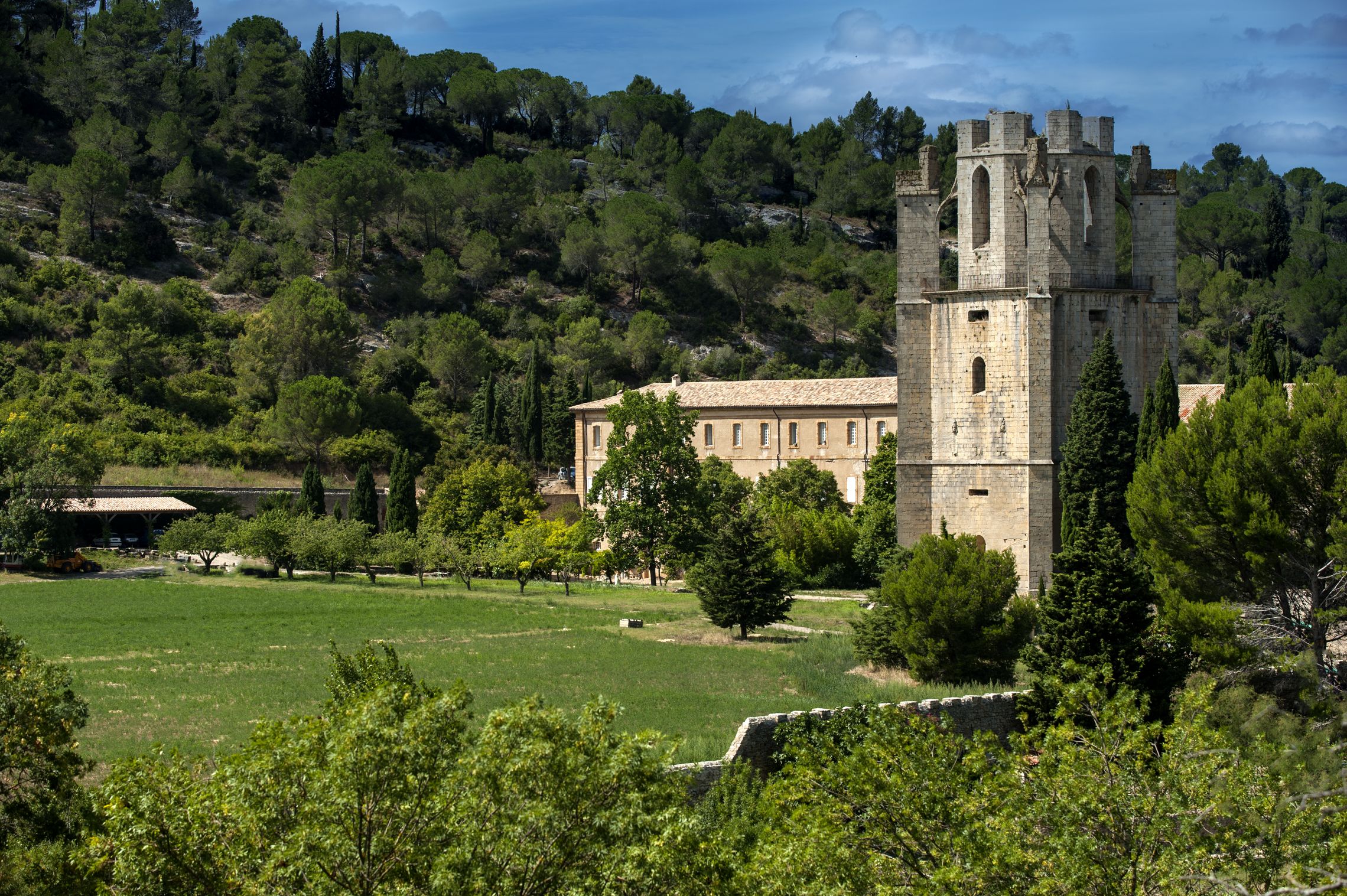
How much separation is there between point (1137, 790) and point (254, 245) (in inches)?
3052

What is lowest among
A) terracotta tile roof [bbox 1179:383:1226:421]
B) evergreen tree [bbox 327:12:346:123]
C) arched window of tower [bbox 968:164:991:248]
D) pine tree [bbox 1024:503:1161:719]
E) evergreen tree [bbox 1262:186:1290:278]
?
pine tree [bbox 1024:503:1161:719]

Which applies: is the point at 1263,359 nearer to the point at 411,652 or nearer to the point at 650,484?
the point at 650,484

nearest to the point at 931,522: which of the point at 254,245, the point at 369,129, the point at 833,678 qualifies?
the point at 833,678

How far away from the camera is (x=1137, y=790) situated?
457 inches

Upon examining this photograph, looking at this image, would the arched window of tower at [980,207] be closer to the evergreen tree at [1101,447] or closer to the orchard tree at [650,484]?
the evergreen tree at [1101,447]

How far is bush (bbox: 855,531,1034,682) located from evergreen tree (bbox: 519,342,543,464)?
135 ft

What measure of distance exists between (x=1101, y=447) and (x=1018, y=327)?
358 cm

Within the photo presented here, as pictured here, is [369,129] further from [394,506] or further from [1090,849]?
[1090,849]

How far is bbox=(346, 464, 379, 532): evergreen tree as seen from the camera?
5262cm

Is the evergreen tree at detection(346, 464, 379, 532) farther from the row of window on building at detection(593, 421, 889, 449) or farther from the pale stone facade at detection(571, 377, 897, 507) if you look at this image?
the row of window on building at detection(593, 421, 889, 449)

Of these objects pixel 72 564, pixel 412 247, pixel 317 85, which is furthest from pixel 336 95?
pixel 72 564

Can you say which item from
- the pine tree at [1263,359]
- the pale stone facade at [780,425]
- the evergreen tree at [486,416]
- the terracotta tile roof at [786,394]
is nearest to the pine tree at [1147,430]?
the pine tree at [1263,359]

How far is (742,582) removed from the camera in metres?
31.9

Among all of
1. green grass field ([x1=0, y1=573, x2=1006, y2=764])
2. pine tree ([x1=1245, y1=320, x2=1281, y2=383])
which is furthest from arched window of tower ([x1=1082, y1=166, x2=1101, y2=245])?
green grass field ([x1=0, y1=573, x2=1006, y2=764])
